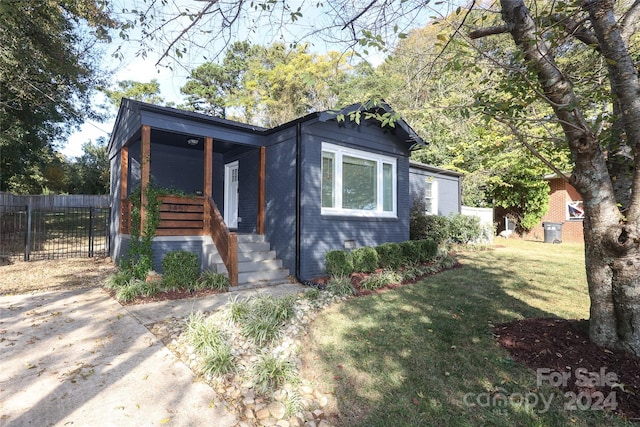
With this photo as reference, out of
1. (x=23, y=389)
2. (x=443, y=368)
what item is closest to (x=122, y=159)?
(x=23, y=389)

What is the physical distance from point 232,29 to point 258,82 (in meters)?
20.0

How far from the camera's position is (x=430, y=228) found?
11.7m

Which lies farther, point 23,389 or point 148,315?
point 148,315

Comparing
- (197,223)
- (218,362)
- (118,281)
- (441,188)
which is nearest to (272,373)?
(218,362)

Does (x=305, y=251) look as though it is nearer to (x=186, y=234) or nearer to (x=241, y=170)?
(x=186, y=234)

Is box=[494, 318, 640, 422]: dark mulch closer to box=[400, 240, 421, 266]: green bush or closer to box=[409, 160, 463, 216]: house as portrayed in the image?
box=[400, 240, 421, 266]: green bush

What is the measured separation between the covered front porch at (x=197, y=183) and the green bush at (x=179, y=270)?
2.15 feet

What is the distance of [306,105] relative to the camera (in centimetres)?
2239

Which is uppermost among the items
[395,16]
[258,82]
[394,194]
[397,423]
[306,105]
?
[258,82]

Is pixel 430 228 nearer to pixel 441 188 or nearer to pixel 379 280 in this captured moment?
pixel 441 188

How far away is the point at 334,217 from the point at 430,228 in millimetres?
5438

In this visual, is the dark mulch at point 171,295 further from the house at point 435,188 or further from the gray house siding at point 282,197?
the house at point 435,188

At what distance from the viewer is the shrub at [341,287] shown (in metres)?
5.89

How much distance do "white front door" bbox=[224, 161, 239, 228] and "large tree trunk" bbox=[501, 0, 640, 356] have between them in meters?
7.68
